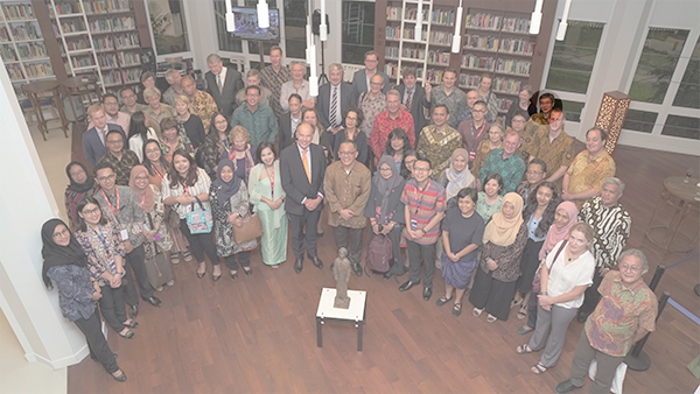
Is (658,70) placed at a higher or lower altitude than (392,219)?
higher

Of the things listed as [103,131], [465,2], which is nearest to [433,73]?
[465,2]

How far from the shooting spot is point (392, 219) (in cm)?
461

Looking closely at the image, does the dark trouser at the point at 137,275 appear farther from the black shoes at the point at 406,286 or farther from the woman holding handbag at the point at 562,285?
the woman holding handbag at the point at 562,285

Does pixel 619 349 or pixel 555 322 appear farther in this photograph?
pixel 555 322

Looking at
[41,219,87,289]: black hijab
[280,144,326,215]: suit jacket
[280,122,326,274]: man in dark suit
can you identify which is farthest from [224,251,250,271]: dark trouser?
[41,219,87,289]: black hijab

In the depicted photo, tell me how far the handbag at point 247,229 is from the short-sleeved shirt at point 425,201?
5.14 ft

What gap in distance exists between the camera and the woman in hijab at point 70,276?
11.2 feet

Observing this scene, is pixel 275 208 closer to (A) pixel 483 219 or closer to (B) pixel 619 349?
(A) pixel 483 219

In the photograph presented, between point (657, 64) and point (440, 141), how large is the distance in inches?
227

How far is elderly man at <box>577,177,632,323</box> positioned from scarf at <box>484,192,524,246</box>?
25.0 inches

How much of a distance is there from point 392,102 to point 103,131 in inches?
130

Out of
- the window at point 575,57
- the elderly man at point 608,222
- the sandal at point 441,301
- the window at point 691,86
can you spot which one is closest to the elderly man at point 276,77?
the sandal at point 441,301

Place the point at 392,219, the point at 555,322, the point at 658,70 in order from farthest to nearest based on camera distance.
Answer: the point at 658,70
the point at 392,219
the point at 555,322

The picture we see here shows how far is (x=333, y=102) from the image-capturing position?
5.91m
